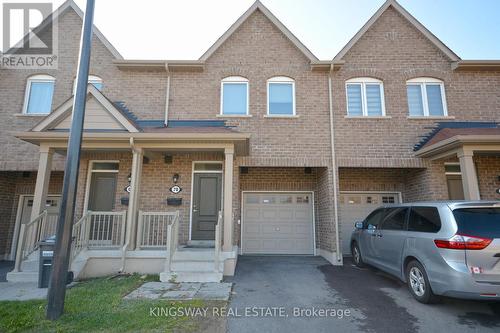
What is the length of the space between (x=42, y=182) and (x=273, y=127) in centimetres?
657

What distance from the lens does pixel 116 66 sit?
365 inches

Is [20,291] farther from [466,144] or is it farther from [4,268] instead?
[466,144]

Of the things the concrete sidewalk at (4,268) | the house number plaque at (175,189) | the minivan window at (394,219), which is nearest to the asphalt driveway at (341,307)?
the minivan window at (394,219)

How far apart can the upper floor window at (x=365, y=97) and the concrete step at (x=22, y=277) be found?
31.8ft

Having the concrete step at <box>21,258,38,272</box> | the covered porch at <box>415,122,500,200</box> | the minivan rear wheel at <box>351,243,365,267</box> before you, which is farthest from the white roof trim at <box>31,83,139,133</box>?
the covered porch at <box>415,122,500,200</box>

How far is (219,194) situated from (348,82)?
5815mm

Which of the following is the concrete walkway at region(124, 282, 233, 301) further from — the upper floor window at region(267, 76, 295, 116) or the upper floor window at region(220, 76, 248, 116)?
the upper floor window at region(267, 76, 295, 116)

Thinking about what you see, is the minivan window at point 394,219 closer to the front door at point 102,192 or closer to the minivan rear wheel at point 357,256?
the minivan rear wheel at point 357,256

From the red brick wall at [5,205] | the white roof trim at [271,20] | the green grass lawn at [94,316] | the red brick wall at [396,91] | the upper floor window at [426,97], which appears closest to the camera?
the green grass lawn at [94,316]

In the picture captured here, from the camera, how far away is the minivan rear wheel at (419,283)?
4.54 m

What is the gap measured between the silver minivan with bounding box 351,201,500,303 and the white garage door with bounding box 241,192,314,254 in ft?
13.2

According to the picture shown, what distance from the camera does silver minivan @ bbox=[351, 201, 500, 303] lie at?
3949 mm

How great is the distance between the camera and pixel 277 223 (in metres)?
9.63

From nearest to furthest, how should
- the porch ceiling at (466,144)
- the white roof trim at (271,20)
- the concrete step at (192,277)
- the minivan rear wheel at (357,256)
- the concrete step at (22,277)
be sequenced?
the concrete step at (192,277)
the concrete step at (22,277)
the porch ceiling at (466,144)
the minivan rear wheel at (357,256)
the white roof trim at (271,20)
